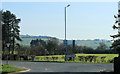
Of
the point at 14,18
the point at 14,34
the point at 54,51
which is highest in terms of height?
the point at 14,18

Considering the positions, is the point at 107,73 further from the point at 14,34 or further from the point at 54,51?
the point at 54,51

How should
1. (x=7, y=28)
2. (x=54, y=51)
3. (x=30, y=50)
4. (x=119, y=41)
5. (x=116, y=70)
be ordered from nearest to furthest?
(x=116, y=70)
(x=119, y=41)
(x=7, y=28)
(x=30, y=50)
(x=54, y=51)

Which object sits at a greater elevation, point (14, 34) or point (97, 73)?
point (14, 34)

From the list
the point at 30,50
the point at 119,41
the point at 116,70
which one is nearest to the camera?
the point at 116,70

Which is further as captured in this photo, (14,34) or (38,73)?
(14,34)

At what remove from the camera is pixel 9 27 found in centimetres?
5303

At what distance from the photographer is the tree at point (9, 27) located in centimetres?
5225

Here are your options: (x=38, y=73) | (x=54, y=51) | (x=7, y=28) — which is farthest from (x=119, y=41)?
(x=54, y=51)

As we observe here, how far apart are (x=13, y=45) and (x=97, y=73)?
36.5m

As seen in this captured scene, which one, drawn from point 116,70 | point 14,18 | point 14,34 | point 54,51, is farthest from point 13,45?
point 116,70

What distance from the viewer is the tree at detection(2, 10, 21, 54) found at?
2057 inches

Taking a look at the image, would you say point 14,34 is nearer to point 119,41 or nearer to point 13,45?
point 13,45

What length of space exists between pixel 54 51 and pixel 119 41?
2393 inches

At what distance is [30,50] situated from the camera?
62656 millimetres
